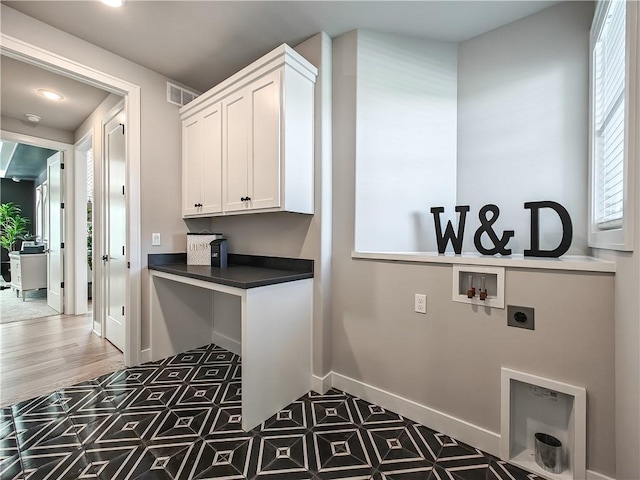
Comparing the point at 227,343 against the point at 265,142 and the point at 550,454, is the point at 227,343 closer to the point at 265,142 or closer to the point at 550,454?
the point at 265,142

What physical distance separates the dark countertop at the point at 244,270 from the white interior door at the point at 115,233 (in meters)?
0.43

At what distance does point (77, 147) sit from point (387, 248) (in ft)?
14.1

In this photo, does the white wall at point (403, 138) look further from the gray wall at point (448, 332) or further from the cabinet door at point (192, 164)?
the cabinet door at point (192, 164)

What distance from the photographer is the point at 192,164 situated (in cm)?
273

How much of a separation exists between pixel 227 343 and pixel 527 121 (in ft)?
10.3

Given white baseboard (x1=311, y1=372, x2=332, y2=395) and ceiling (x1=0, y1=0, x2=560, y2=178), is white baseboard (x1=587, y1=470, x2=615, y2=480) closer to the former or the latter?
white baseboard (x1=311, y1=372, x2=332, y2=395)

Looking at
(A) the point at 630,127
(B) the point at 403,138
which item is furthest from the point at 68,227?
(A) the point at 630,127

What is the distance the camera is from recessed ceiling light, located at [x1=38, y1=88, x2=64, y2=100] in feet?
9.87

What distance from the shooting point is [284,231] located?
7.93ft

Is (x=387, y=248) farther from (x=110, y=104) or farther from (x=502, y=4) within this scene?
(x=110, y=104)

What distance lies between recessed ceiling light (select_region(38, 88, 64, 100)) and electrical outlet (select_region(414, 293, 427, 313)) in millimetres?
3956

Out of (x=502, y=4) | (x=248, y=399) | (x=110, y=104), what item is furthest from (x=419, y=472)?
(x=110, y=104)

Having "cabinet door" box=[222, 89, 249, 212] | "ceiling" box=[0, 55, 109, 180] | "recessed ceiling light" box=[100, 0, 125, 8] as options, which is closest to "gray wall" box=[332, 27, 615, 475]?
"cabinet door" box=[222, 89, 249, 212]

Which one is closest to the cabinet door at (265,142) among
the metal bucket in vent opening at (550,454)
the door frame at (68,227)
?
the metal bucket in vent opening at (550,454)
